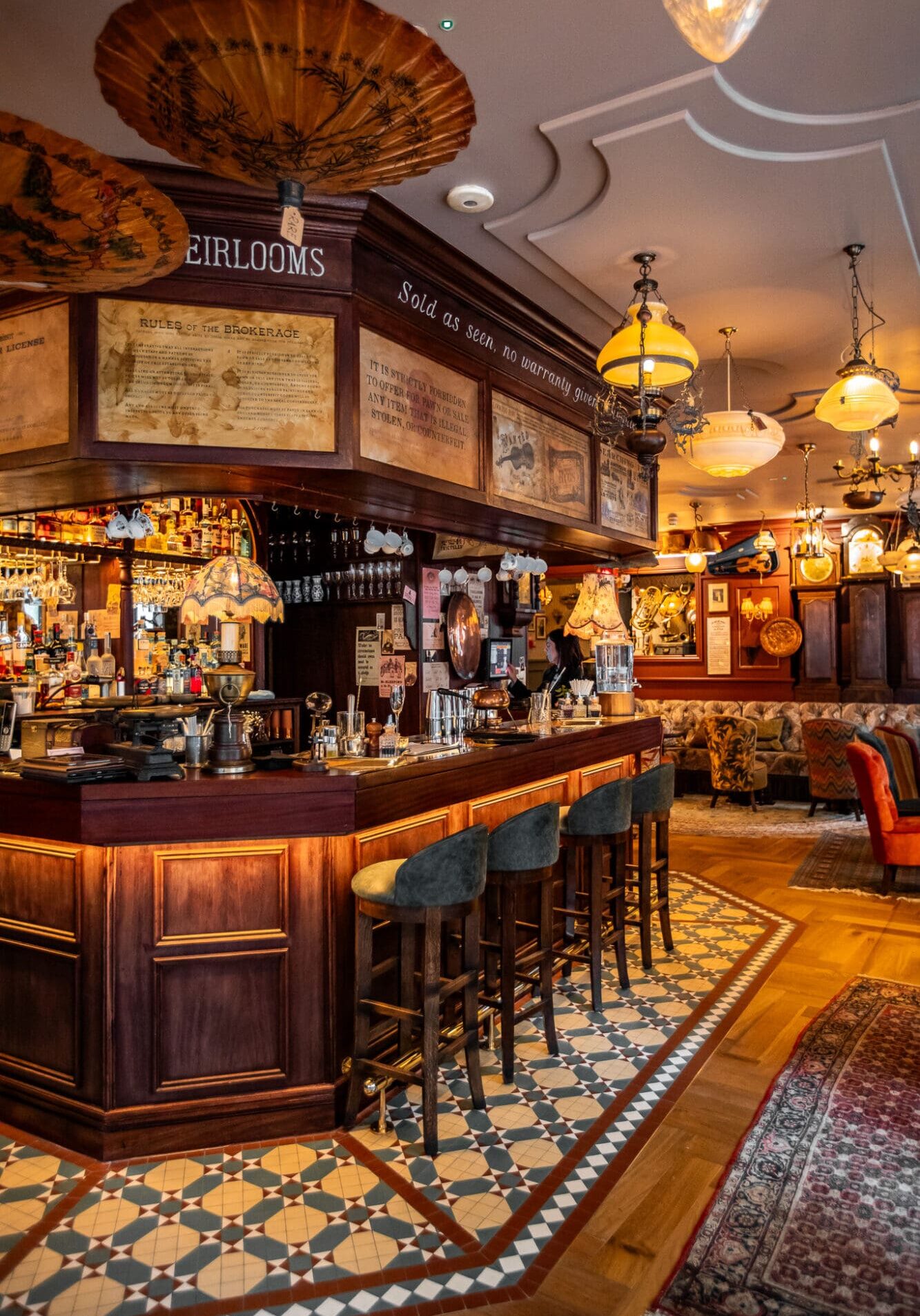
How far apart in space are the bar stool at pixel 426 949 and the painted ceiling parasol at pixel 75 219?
2.01 meters

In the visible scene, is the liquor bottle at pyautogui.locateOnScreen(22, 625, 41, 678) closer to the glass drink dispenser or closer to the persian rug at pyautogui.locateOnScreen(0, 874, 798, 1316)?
the persian rug at pyautogui.locateOnScreen(0, 874, 798, 1316)

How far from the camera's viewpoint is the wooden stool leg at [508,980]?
3.45 meters

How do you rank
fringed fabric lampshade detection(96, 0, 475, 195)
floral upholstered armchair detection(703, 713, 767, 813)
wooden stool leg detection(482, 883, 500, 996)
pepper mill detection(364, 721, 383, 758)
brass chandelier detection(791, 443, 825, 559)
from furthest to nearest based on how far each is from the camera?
floral upholstered armchair detection(703, 713, 767, 813), brass chandelier detection(791, 443, 825, 559), pepper mill detection(364, 721, 383, 758), wooden stool leg detection(482, 883, 500, 996), fringed fabric lampshade detection(96, 0, 475, 195)

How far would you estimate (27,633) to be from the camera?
5.99 metres

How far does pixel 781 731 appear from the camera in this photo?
1065 cm

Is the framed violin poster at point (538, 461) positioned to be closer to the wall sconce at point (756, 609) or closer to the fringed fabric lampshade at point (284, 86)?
the fringed fabric lampshade at point (284, 86)

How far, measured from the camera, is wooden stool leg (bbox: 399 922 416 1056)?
3.26 m

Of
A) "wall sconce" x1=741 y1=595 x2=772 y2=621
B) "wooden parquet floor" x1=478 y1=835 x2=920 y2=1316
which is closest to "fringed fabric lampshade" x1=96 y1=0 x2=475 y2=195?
"wooden parquet floor" x1=478 y1=835 x2=920 y2=1316

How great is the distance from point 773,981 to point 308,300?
3987 mm

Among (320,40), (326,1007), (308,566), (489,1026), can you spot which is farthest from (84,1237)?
(308,566)

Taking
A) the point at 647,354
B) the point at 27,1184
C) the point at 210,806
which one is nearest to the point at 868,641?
the point at 647,354

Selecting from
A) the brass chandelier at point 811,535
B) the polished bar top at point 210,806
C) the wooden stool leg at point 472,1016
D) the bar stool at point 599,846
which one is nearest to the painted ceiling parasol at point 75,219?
the polished bar top at point 210,806

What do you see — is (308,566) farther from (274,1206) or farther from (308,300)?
(274,1206)

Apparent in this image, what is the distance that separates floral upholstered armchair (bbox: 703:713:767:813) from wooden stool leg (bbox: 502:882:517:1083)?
22.0 ft
